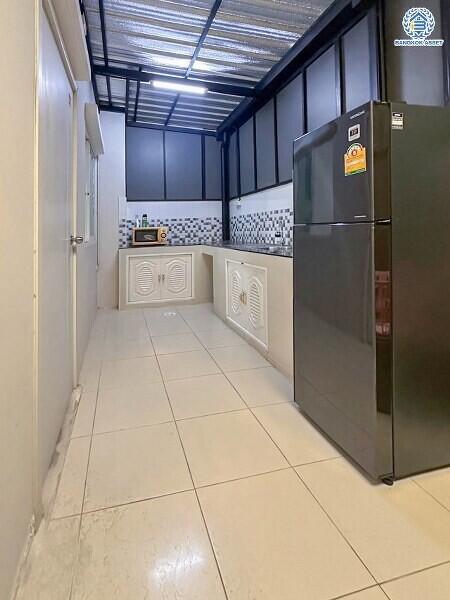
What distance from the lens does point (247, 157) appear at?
4652 mm

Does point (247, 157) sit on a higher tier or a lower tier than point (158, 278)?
higher

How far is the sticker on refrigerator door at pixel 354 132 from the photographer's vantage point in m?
1.36

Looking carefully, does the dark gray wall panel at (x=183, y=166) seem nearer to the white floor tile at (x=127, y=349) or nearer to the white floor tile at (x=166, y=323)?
the white floor tile at (x=166, y=323)

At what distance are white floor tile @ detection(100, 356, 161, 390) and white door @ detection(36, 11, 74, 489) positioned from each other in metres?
0.43

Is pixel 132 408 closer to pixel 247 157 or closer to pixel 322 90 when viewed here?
pixel 322 90

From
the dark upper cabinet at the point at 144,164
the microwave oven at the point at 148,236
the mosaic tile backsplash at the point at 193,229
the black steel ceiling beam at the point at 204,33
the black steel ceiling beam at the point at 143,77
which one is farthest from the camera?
the mosaic tile backsplash at the point at 193,229

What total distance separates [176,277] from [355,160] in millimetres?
3907

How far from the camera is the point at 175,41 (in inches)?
128

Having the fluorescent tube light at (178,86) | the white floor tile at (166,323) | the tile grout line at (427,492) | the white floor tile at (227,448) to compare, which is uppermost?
the fluorescent tube light at (178,86)

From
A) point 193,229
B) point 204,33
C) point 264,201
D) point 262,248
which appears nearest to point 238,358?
point 262,248

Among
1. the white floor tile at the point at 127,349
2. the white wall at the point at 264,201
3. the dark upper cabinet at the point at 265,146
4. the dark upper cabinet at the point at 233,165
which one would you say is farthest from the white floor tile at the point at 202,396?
the dark upper cabinet at the point at 233,165

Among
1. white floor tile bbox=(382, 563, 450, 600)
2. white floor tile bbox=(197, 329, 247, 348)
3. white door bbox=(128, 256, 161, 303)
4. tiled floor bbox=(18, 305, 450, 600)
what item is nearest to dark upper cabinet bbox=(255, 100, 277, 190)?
white floor tile bbox=(197, 329, 247, 348)

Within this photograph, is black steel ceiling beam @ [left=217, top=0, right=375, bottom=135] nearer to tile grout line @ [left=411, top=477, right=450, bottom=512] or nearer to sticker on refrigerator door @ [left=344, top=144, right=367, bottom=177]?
sticker on refrigerator door @ [left=344, top=144, right=367, bottom=177]

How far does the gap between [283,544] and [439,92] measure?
2.46 meters
